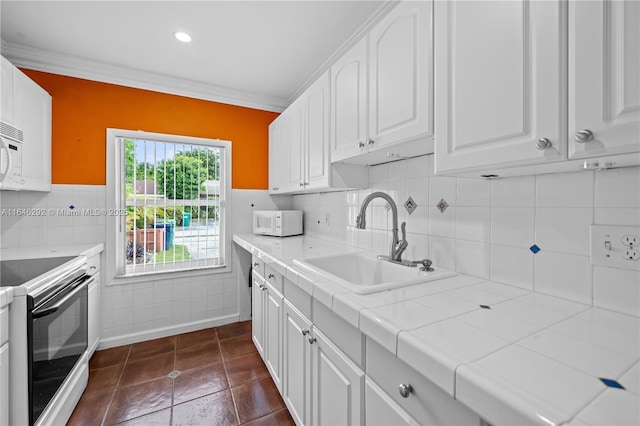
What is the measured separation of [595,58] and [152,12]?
2207mm

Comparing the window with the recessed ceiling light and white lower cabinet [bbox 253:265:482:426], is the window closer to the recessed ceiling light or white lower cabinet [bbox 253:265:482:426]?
the recessed ceiling light

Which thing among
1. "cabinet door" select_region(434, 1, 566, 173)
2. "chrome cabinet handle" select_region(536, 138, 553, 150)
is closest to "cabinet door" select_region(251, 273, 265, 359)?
"cabinet door" select_region(434, 1, 566, 173)

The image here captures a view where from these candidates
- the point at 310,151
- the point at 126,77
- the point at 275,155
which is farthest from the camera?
the point at 275,155

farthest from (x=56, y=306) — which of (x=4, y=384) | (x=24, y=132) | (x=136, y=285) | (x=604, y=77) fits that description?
(x=604, y=77)

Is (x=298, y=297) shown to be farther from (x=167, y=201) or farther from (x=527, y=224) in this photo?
(x=167, y=201)

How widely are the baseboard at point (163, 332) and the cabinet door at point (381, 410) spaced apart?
7.53 feet

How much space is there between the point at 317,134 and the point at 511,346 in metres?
1.63

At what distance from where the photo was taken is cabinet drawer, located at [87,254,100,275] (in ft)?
6.60

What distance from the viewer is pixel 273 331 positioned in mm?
1739

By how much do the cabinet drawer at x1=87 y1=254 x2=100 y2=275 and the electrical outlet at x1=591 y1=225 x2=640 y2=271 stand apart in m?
2.76

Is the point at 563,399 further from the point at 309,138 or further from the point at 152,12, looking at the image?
the point at 152,12

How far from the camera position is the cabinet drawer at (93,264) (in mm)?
2011

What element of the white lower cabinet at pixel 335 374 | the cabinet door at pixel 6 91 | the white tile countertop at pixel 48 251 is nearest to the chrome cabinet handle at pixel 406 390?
the white lower cabinet at pixel 335 374

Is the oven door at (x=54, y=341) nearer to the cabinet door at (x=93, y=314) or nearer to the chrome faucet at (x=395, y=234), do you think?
the cabinet door at (x=93, y=314)
